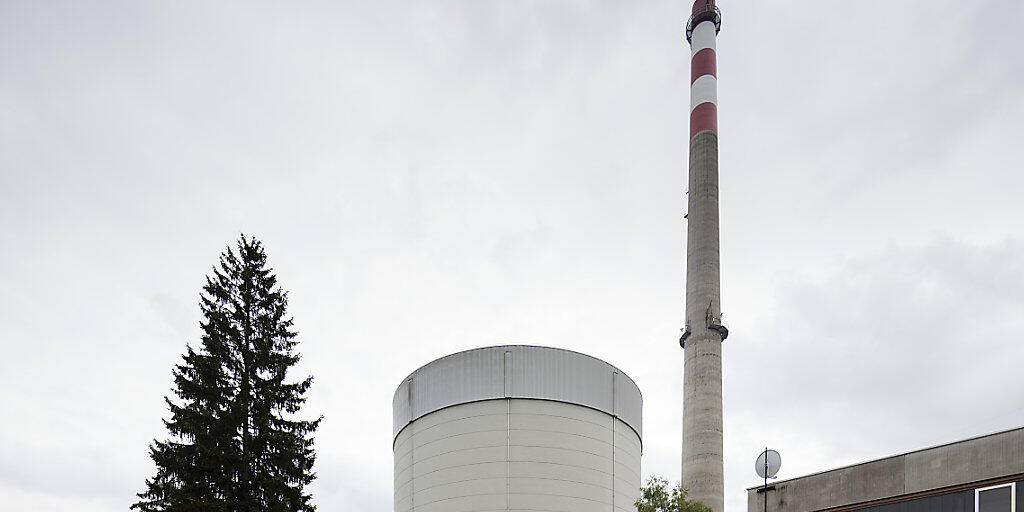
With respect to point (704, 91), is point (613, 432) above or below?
below

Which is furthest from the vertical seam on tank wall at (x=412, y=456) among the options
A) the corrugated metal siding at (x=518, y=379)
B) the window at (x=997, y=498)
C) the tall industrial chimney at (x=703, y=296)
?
the window at (x=997, y=498)

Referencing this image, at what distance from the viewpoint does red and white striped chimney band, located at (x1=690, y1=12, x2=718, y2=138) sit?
46625 mm

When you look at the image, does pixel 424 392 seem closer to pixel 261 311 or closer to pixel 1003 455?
pixel 261 311

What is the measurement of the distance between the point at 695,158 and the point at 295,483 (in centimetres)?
3044

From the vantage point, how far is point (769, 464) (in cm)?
2211

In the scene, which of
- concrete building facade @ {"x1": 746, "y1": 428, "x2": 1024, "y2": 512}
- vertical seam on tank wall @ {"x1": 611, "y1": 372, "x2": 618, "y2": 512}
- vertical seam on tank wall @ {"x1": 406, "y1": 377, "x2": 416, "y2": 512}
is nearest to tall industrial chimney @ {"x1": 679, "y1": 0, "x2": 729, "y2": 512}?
vertical seam on tank wall @ {"x1": 611, "y1": 372, "x2": 618, "y2": 512}

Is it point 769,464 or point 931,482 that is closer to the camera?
point 931,482

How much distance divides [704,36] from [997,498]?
121 feet

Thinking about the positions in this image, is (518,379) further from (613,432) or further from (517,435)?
(613,432)

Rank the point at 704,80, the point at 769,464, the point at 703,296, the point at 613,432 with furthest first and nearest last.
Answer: the point at 704,80 < the point at 703,296 < the point at 613,432 < the point at 769,464

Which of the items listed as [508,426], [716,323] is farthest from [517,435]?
[716,323]

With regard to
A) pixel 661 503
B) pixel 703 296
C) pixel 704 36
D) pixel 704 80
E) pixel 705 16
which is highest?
pixel 705 16

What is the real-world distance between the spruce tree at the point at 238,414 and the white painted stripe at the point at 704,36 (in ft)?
108

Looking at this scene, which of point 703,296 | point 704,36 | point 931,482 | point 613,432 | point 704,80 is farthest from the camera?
point 704,36
